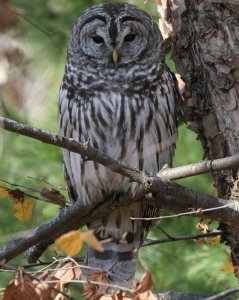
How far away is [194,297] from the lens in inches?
138

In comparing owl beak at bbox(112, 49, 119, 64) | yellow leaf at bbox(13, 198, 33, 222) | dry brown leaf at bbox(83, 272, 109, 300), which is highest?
owl beak at bbox(112, 49, 119, 64)

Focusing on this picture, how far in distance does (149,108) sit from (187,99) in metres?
0.23

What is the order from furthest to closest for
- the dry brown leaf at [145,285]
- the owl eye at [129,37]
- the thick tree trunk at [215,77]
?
the owl eye at [129,37] < the thick tree trunk at [215,77] < the dry brown leaf at [145,285]

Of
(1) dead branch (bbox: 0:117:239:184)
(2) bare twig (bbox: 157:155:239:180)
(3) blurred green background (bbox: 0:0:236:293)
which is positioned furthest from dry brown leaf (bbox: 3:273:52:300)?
(3) blurred green background (bbox: 0:0:236:293)

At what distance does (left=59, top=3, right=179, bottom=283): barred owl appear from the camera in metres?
4.03

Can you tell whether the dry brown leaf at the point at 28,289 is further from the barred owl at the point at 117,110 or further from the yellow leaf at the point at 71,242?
the barred owl at the point at 117,110

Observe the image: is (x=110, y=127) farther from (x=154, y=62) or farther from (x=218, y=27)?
(x=218, y=27)

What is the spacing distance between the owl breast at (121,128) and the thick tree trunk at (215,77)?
0.80ft

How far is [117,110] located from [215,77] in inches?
23.0

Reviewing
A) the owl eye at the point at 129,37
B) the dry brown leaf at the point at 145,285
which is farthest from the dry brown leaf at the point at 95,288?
the owl eye at the point at 129,37

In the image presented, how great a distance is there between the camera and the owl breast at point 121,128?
4012 millimetres

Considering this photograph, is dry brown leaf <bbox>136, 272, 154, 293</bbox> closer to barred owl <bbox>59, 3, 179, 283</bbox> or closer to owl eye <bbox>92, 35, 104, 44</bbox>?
barred owl <bbox>59, 3, 179, 283</bbox>

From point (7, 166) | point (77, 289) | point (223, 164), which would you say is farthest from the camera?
point (7, 166)

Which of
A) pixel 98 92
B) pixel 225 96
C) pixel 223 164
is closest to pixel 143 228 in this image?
pixel 98 92
